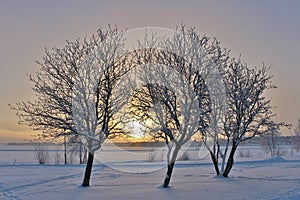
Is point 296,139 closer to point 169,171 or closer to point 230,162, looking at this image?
point 230,162

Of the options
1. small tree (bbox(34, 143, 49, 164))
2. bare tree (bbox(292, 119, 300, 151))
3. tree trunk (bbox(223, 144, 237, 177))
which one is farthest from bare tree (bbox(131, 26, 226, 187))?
bare tree (bbox(292, 119, 300, 151))

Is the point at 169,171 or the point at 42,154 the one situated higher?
the point at 42,154

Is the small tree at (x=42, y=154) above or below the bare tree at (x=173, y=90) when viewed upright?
below

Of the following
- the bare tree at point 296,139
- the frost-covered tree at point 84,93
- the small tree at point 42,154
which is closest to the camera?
the frost-covered tree at point 84,93

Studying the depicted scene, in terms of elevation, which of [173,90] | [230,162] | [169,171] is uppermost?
[173,90]

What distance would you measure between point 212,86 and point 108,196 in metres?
7.39

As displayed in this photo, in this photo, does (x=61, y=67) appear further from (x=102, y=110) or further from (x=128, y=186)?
(x=128, y=186)

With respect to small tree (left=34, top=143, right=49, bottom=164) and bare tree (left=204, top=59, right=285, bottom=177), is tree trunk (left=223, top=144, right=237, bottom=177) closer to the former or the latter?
bare tree (left=204, top=59, right=285, bottom=177)

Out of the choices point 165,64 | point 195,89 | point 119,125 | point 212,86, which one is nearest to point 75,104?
point 119,125

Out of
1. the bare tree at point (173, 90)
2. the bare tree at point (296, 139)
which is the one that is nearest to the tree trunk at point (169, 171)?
the bare tree at point (173, 90)

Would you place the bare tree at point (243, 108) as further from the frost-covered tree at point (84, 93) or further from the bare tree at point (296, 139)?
the bare tree at point (296, 139)

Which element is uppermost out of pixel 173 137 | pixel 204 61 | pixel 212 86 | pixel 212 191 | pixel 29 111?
pixel 204 61

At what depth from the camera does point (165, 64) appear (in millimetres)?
15156

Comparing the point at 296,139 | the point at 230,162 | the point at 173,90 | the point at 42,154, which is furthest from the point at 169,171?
the point at 296,139
